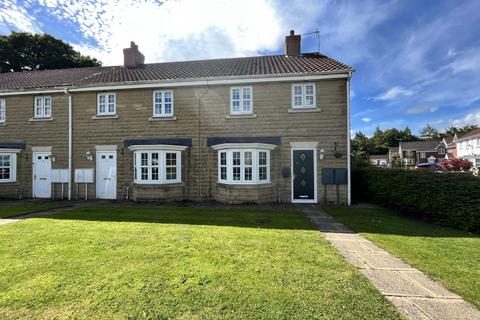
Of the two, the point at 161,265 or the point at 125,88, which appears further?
the point at 125,88

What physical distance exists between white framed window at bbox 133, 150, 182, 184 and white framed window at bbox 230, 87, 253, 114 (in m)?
3.88

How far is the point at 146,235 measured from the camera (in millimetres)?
6500

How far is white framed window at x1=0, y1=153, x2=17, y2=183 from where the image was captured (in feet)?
45.7

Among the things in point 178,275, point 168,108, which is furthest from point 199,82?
point 178,275

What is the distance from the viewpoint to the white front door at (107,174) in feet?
43.9

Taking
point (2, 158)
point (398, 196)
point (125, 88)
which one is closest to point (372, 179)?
point (398, 196)

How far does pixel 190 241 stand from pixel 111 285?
7.64 ft

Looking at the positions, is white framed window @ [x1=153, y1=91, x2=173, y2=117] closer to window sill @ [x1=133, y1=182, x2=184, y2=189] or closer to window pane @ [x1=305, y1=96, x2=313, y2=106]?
window sill @ [x1=133, y1=182, x2=184, y2=189]

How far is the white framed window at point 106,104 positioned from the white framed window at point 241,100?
6832 millimetres

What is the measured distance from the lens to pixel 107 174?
44.1 ft

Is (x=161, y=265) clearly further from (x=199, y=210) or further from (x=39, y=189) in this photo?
(x=39, y=189)

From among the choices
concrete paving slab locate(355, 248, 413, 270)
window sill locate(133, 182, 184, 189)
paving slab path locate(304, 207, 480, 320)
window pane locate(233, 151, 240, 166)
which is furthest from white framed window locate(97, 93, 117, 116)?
concrete paving slab locate(355, 248, 413, 270)

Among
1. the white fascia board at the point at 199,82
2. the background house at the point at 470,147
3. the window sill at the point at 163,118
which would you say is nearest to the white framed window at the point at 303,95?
the white fascia board at the point at 199,82

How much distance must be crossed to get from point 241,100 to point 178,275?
9.94 metres
